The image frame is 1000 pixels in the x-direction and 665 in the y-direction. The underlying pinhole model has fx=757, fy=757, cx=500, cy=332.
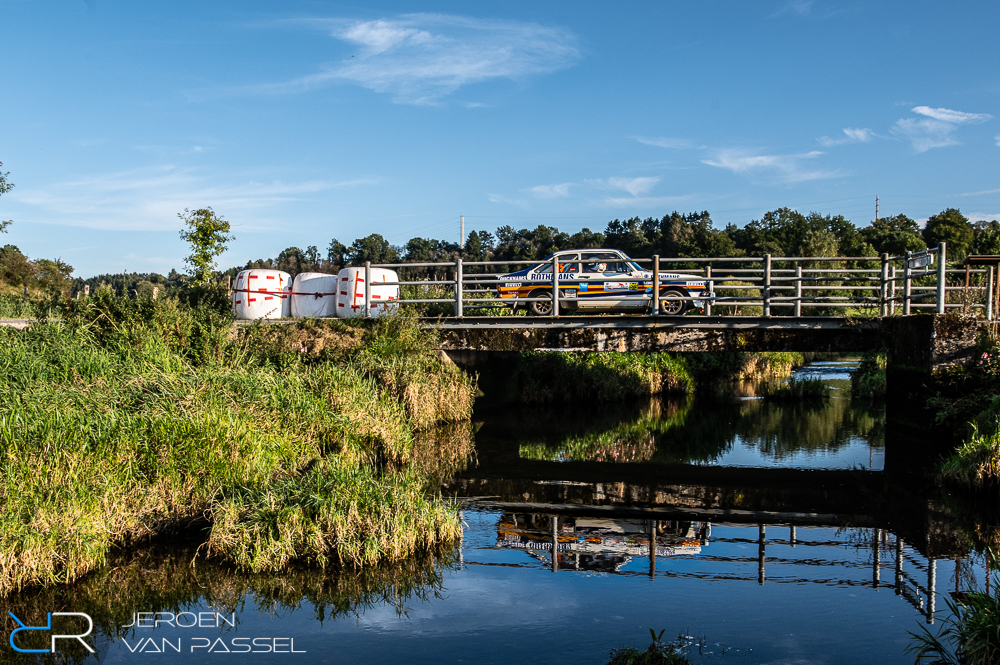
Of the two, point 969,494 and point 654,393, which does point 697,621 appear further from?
point 654,393

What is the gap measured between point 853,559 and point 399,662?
5207 mm

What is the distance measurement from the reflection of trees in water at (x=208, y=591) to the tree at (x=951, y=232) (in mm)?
52303

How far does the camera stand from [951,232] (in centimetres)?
5509

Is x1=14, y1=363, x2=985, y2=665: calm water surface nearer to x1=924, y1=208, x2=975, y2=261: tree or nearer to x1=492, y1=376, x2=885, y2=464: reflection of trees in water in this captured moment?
x1=492, y1=376, x2=885, y2=464: reflection of trees in water

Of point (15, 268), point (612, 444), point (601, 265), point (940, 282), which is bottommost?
point (612, 444)

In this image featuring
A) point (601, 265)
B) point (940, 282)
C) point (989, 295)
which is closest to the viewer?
point (989, 295)

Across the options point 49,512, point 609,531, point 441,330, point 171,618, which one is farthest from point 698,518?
point 441,330

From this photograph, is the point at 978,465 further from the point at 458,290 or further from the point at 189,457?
the point at 458,290

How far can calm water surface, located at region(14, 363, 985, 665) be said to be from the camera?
613cm

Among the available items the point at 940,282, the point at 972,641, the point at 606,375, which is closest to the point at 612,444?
the point at 940,282

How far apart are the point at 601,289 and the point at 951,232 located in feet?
155

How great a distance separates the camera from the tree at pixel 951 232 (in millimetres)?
52875

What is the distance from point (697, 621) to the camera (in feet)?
21.6

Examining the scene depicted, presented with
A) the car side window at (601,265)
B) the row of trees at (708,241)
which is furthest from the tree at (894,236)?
the car side window at (601,265)
